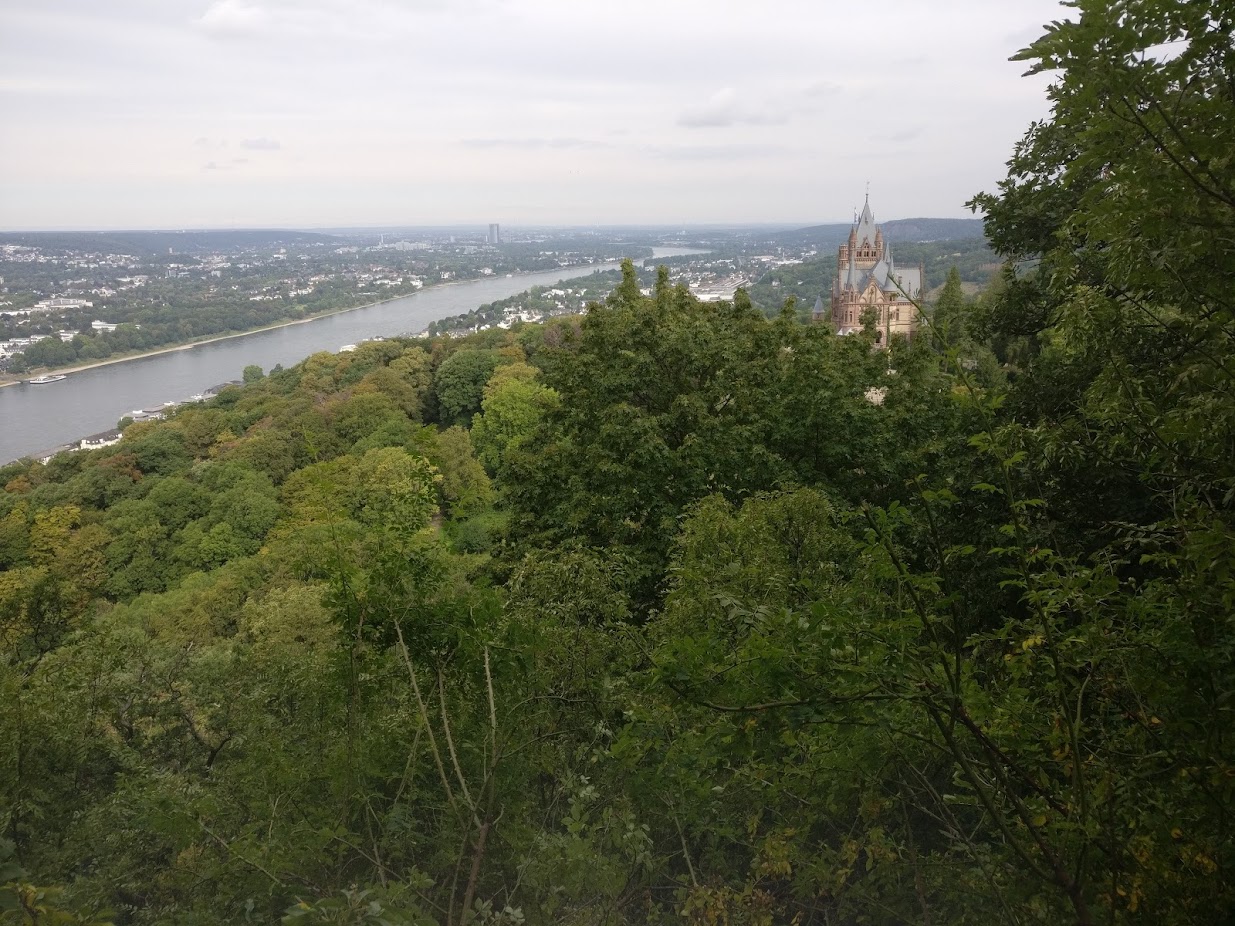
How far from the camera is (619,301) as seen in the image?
1131 cm

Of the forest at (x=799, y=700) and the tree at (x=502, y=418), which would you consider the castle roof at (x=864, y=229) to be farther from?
the forest at (x=799, y=700)

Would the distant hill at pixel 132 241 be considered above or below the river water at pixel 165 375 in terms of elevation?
above

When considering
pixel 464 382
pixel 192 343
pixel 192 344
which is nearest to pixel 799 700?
pixel 464 382

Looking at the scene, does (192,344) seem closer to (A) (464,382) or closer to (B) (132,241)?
(B) (132,241)

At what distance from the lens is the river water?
163 ft

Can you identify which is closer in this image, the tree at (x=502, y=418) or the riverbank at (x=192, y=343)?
the tree at (x=502, y=418)

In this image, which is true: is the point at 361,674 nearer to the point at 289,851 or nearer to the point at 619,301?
the point at 289,851

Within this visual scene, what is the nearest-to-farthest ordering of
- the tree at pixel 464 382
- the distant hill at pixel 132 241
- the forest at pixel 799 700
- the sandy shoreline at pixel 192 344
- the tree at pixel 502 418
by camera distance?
the forest at pixel 799 700, the tree at pixel 502 418, the tree at pixel 464 382, the sandy shoreline at pixel 192 344, the distant hill at pixel 132 241

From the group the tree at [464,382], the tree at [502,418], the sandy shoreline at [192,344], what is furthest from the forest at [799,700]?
the sandy shoreline at [192,344]

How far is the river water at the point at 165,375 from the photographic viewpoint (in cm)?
4972

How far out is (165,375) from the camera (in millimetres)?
66625

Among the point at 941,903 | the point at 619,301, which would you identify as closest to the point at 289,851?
the point at 941,903

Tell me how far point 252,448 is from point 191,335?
5562 cm

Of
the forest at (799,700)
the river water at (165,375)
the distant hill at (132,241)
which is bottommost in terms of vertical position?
the river water at (165,375)
